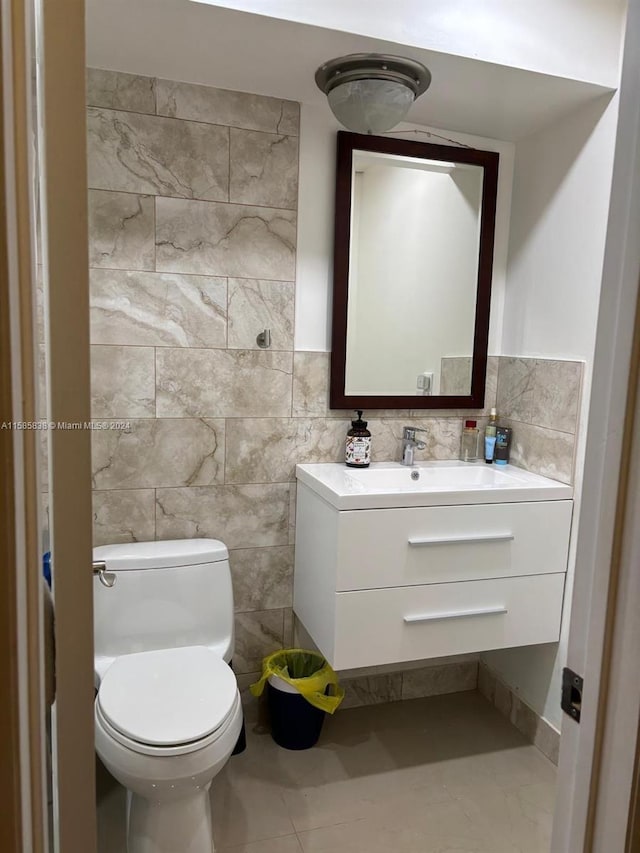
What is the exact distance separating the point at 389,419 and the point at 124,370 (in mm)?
959

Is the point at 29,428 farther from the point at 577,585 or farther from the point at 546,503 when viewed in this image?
the point at 546,503

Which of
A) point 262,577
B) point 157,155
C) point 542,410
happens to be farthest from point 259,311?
point 542,410

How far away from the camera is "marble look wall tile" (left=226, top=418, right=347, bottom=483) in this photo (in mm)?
2227

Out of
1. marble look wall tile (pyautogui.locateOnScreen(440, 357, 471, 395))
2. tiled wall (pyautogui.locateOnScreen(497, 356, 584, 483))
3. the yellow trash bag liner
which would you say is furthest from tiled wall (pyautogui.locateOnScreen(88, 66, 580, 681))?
tiled wall (pyautogui.locateOnScreen(497, 356, 584, 483))

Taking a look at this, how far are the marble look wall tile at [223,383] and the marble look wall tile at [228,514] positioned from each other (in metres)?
0.27

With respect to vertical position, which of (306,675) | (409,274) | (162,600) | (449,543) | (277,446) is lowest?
(306,675)

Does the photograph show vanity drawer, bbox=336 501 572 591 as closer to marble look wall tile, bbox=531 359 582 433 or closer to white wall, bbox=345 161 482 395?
marble look wall tile, bbox=531 359 582 433

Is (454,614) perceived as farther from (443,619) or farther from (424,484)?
(424,484)

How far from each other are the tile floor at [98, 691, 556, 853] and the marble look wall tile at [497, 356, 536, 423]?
1.17 m

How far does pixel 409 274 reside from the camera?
7.75ft

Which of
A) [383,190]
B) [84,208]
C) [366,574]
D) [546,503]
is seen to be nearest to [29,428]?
[84,208]

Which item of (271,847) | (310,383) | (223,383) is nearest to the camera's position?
(271,847)

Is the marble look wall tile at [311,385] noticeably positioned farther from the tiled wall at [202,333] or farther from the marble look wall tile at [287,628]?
the marble look wall tile at [287,628]

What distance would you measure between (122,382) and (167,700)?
98cm
